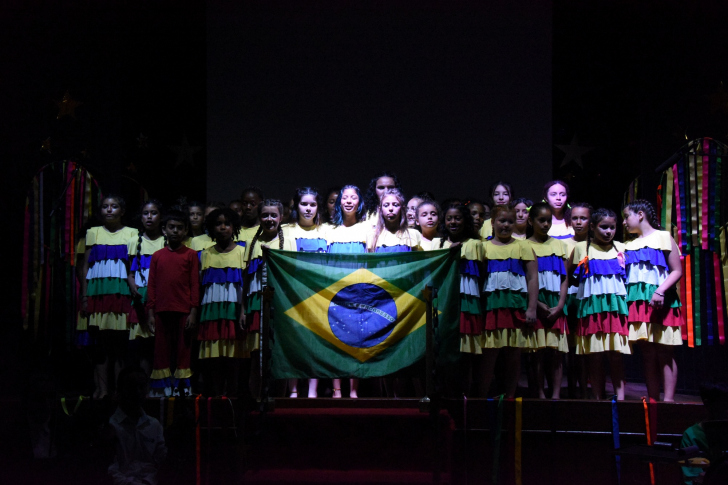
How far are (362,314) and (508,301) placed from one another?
108 centimetres

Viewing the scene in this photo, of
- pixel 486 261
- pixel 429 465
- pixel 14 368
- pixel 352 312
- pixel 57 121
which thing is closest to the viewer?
pixel 429 465

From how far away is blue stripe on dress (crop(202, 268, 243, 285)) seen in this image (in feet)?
→ 17.4

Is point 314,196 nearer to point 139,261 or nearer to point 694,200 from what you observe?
point 139,261

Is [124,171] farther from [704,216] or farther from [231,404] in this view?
[704,216]

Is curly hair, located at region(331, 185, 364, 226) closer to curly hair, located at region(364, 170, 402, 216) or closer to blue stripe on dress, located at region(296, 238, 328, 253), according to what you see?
curly hair, located at region(364, 170, 402, 216)

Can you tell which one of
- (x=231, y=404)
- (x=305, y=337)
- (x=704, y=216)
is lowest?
(x=231, y=404)

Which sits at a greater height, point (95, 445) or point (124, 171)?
point (124, 171)

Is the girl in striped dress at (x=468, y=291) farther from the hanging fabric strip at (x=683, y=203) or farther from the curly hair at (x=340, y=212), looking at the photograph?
the hanging fabric strip at (x=683, y=203)

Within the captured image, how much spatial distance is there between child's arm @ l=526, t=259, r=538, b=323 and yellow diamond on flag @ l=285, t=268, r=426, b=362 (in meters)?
0.81

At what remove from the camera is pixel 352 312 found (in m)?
4.78

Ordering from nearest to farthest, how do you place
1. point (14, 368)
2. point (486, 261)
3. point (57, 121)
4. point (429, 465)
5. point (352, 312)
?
point (429, 465)
point (352, 312)
point (486, 261)
point (14, 368)
point (57, 121)

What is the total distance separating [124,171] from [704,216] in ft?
18.3

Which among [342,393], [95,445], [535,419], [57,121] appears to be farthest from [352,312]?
[57,121]

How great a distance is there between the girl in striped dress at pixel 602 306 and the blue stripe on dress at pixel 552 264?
0.48 feet
